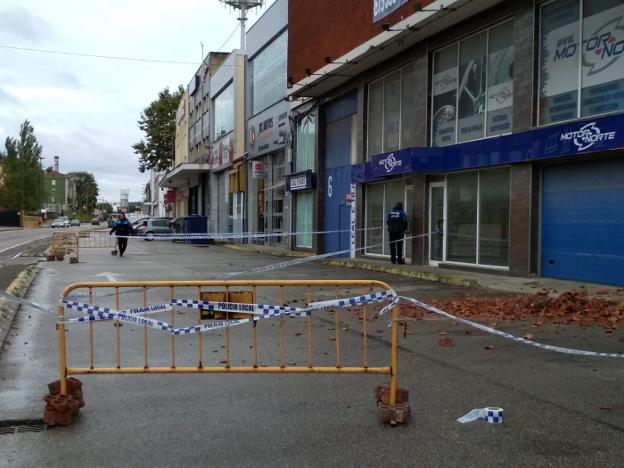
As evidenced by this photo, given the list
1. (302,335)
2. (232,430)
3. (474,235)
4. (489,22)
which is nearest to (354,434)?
Result: (232,430)

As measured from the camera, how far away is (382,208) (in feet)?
71.6

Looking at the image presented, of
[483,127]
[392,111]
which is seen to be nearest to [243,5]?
[392,111]

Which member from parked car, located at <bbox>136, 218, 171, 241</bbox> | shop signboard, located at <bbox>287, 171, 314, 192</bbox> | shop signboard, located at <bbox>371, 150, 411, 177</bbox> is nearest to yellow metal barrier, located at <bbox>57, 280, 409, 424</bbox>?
shop signboard, located at <bbox>371, 150, 411, 177</bbox>

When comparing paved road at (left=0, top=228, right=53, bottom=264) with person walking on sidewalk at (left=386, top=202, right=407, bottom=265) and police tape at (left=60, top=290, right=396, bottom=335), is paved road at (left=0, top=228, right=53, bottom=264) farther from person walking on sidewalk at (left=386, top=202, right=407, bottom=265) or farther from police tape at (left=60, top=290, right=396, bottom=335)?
police tape at (left=60, top=290, right=396, bottom=335)

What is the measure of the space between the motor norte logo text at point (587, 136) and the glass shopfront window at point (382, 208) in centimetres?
736

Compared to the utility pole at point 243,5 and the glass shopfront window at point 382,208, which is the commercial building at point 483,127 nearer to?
the glass shopfront window at point 382,208

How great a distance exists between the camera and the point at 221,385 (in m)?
6.01

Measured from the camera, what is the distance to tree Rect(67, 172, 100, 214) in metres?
173

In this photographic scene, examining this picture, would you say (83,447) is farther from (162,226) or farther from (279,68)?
(162,226)

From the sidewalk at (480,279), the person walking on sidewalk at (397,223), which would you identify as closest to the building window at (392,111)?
the person walking on sidewalk at (397,223)

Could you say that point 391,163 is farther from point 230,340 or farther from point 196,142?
point 196,142

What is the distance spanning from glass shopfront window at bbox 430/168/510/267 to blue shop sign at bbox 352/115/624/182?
1.58 ft

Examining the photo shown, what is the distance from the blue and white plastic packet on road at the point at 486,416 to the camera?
4.80m

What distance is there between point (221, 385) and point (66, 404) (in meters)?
1.57
